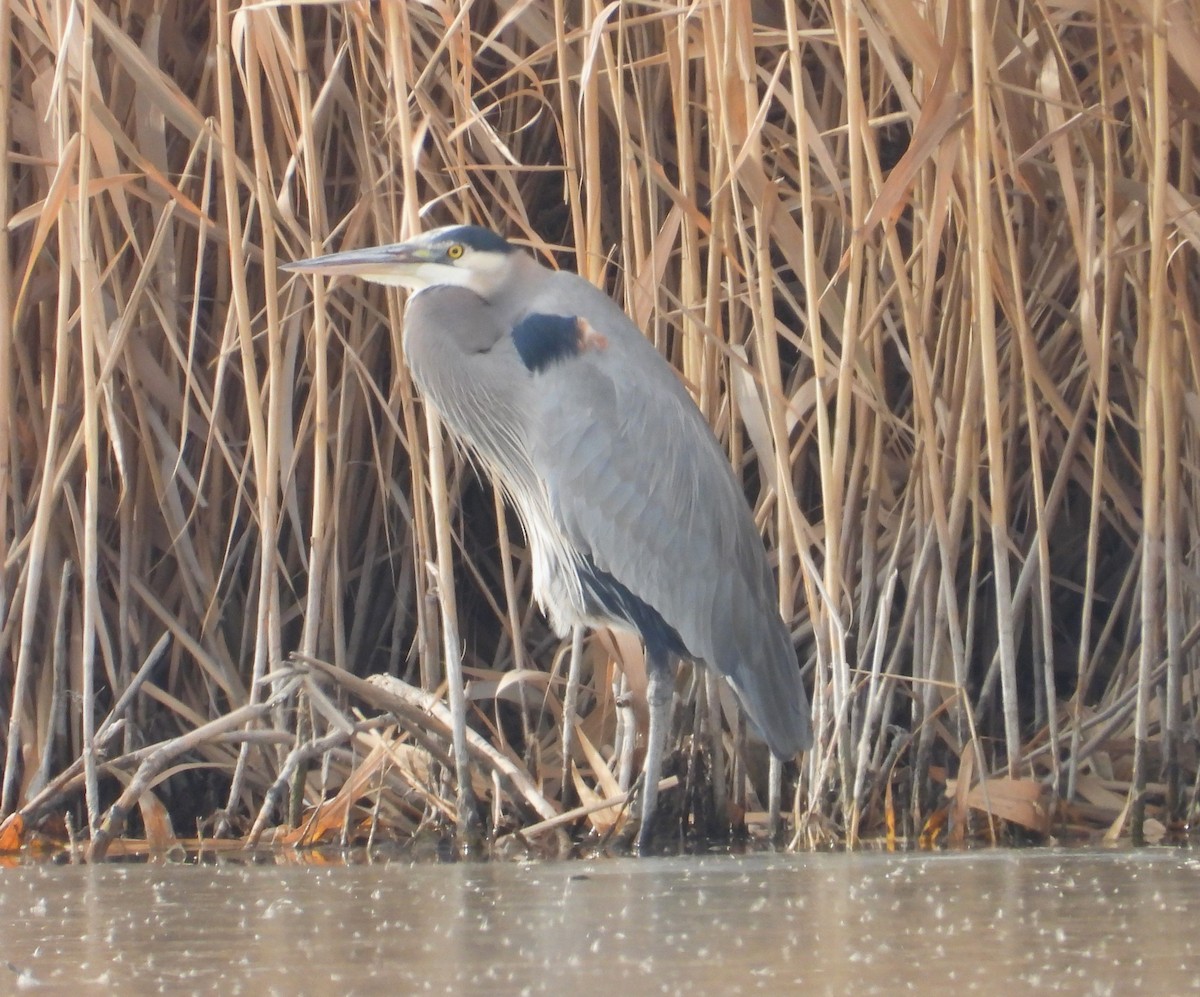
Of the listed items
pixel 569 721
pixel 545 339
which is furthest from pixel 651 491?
pixel 569 721

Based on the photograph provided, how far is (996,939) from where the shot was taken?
5.95 ft

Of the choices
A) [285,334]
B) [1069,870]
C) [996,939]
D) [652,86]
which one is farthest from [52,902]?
[652,86]

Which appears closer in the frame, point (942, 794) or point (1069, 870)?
point (1069, 870)

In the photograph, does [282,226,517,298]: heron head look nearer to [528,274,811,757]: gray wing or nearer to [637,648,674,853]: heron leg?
[528,274,811,757]: gray wing

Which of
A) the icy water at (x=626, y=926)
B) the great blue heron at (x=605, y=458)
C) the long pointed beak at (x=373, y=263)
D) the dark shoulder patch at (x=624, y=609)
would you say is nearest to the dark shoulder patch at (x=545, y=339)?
the great blue heron at (x=605, y=458)

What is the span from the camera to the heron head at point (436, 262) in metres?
3.05

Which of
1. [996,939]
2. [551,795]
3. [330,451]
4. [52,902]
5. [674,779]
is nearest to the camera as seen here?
[996,939]

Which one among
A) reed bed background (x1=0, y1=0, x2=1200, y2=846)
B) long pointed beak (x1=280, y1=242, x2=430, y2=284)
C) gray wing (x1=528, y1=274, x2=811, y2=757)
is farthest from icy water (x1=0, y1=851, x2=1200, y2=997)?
long pointed beak (x1=280, y1=242, x2=430, y2=284)

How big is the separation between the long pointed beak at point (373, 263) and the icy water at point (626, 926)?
3.25ft

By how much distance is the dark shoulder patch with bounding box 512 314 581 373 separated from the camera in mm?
3326

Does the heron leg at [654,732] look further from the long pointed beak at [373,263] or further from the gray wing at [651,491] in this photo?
the long pointed beak at [373,263]

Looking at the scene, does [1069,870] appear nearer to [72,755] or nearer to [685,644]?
[685,644]

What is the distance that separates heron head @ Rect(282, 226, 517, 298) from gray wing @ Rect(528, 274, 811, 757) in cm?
11

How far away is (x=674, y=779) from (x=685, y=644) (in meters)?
0.26
